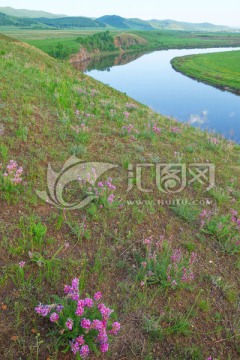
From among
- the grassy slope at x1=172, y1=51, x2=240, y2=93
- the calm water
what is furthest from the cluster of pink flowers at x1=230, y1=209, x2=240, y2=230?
the grassy slope at x1=172, y1=51, x2=240, y2=93

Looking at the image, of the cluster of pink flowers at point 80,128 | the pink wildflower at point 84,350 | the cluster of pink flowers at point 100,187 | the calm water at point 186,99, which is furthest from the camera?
the calm water at point 186,99

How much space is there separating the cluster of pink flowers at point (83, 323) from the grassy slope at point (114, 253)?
1.08 feet

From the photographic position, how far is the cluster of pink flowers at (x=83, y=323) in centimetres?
367

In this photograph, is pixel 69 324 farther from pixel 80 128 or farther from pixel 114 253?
pixel 80 128

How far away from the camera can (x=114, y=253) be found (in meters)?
5.69

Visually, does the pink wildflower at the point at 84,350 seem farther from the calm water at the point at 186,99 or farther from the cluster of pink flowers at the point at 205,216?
the calm water at the point at 186,99

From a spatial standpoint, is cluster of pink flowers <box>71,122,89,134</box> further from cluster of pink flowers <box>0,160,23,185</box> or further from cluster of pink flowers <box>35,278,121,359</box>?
cluster of pink flowers <box>35,278,121,359</box>

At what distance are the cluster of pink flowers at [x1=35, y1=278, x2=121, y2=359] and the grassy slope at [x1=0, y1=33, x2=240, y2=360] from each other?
0.33 metres

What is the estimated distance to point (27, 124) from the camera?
8.80 meters

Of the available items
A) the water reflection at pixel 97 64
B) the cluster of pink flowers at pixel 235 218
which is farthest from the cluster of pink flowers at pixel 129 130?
the water reflection at pixel 97 64

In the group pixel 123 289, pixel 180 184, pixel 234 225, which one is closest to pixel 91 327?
pixel 123 289

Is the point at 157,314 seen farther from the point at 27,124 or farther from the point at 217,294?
the point at 27,124

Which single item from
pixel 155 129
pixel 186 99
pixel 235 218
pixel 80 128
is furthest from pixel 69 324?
pixel 186 99

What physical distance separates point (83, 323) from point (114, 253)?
208cm
